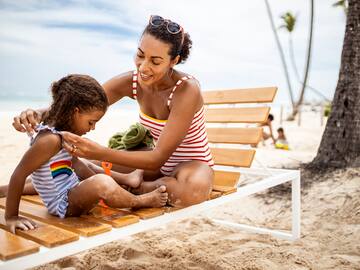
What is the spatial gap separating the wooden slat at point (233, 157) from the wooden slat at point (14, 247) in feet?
6.60

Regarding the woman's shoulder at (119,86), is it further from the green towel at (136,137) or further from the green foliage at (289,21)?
the green foliage at (289,21)

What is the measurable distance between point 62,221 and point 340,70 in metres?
4.10

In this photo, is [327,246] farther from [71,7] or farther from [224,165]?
[71,7]

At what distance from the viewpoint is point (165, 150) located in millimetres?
2213

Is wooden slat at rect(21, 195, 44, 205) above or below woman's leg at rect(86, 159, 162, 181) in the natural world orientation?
below

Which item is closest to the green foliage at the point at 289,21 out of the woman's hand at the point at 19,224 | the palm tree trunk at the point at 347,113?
the palm tree trunk at the point at 347,113

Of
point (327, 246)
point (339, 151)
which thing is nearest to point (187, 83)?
point (327, 246)

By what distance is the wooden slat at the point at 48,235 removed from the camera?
1623mm

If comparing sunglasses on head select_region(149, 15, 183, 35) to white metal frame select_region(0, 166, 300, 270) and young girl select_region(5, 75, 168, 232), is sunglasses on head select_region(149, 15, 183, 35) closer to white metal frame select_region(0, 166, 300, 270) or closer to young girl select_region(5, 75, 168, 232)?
young girl select_region(5, 75, 168, 232)

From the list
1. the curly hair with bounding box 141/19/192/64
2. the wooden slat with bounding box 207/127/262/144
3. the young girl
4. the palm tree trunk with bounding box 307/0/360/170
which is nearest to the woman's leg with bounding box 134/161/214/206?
the young girl

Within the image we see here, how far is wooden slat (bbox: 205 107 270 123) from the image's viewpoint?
3414 millimetres

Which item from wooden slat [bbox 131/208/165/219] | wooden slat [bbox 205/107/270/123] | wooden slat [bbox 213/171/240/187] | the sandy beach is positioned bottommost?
the sandy beach

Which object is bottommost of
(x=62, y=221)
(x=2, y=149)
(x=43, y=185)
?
(x=2, y=149)

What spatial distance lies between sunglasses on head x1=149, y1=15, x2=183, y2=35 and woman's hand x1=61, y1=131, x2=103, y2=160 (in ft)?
2.76
